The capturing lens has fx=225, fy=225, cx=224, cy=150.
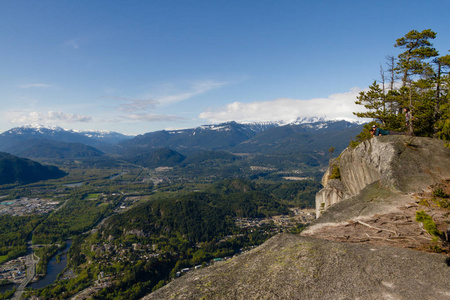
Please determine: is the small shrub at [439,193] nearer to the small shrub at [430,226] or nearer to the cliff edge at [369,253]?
the cliff edge at [369,253]

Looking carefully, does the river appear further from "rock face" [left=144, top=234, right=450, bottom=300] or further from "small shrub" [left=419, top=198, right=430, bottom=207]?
"small shrub" [left=419, top=198, right=430, bottom=207]

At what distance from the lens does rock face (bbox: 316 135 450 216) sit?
17.8 m

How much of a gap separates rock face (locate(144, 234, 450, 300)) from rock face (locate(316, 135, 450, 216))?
6757 millimetres

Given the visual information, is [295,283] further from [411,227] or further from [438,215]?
[438,215]

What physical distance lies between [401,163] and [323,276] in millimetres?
13471

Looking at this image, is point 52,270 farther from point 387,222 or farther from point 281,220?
point 281,220

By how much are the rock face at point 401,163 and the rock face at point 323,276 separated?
6757 millimetres

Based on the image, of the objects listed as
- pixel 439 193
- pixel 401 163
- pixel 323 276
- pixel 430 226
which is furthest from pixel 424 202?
pixel 323 276

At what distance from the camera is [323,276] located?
12211 mm

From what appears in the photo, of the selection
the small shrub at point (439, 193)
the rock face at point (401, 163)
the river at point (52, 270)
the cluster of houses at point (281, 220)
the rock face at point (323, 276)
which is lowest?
the cluster of houses at point (281, 220)

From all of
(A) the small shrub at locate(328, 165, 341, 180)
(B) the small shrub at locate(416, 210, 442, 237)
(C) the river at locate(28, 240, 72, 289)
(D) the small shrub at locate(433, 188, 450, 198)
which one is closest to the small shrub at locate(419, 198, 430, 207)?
(D) the small shrub at locate(433, 188, 450, 198)

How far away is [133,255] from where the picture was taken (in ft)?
315

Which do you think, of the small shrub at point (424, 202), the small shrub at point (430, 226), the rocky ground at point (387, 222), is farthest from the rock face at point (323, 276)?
the small shrub at point (424, 202)

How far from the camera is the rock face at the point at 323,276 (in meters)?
11.0
